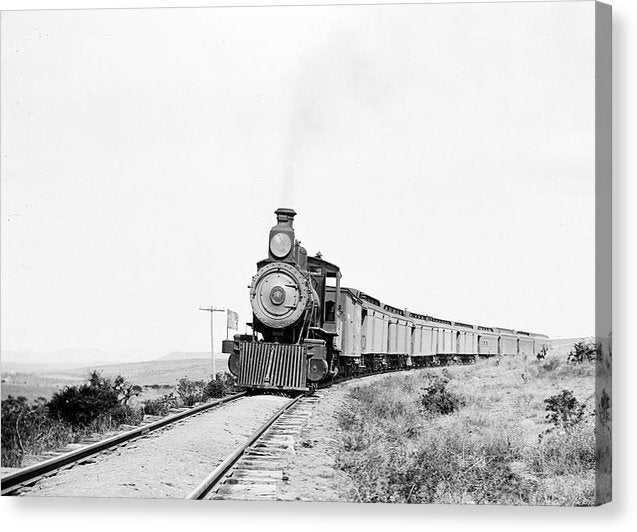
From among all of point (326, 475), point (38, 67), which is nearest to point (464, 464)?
point (326, 475)

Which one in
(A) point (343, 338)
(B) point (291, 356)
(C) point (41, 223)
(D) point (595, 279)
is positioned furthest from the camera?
(A) point (343, 338)

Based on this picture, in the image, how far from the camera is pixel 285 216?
1142cm

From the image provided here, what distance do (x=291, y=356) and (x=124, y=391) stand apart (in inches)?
152

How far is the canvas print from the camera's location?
29.6 feet

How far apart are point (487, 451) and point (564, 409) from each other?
0.95m

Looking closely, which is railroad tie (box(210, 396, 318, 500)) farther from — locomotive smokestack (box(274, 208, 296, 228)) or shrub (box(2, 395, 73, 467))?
locomotive smokestack (box(274, 208, 296, 228))

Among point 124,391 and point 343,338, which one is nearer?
point 124,391

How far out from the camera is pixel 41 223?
9922mm

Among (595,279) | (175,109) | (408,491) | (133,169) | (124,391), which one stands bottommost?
(408,491)

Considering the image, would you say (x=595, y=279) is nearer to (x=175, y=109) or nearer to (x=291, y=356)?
(x=175, y=109)

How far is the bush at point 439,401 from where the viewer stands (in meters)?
9.91

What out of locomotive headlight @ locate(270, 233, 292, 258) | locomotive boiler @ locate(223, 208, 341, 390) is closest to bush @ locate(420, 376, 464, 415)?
locomotive boiler @ locate(223, 208, 341, 390)

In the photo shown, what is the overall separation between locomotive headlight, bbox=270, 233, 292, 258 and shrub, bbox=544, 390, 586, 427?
5.23 metres

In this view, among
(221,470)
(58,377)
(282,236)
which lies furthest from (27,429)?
(282,236)
